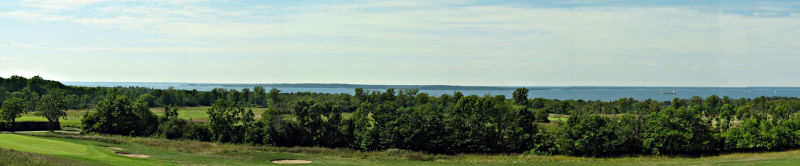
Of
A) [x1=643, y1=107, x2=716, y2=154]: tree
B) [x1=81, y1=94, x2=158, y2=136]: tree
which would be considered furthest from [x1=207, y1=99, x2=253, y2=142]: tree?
[x1=643, y1=107, x2=716, y2=154]: tree

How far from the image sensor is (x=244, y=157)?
47281mm

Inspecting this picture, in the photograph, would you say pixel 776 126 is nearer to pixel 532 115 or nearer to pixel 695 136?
pixel 695 136

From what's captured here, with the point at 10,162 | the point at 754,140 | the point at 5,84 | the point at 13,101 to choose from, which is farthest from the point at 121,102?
the point at 5,84

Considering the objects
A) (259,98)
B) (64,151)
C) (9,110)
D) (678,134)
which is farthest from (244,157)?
(259,98)

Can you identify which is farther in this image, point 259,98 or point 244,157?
point 259,98

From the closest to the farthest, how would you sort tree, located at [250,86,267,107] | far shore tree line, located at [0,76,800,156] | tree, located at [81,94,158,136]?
far shore tree line, located at [0,76,800,156], tree, located at [81,94,158,136], tree, located at [250,86,267,107]

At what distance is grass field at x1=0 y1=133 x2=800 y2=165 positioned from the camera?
3615cm

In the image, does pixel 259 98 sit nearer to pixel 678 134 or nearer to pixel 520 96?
pixel 520 96

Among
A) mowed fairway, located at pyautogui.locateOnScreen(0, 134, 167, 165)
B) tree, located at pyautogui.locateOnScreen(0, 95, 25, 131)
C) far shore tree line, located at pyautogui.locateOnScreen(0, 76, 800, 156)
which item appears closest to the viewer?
mowed fairway, located at pyautogui.locateOnScreen(0, 134, 167, 165)

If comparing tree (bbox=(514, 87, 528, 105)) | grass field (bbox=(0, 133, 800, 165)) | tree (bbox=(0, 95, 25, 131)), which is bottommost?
grass field (bbox=(0, 133, 800, 165))

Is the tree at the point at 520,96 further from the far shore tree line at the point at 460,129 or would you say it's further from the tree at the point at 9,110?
the tree at the point at 9,110

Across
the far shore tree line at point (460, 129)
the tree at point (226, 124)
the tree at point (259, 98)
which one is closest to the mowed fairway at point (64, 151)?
the tree at point (226, 124)

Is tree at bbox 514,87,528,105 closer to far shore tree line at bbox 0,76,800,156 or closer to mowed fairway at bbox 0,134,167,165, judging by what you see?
far shore tree line at bbox 0,76,800,156

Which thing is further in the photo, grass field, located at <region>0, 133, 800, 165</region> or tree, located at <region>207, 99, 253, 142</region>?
tree, located at <region>207, 99, 253, 142</region>
